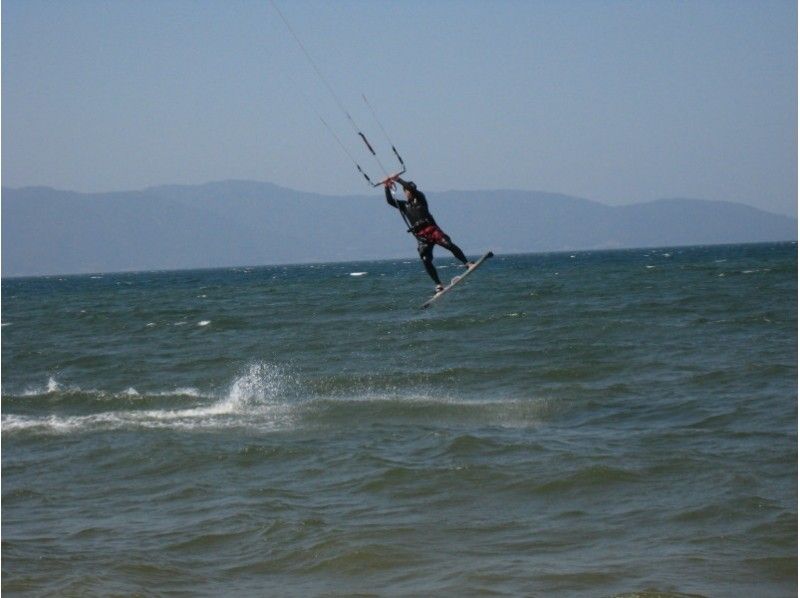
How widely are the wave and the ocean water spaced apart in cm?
10

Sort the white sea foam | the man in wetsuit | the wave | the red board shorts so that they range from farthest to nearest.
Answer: the white sea foam
the wave
the red board shorts
the man in wetsuit

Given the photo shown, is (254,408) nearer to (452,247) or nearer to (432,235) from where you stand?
(452,247)

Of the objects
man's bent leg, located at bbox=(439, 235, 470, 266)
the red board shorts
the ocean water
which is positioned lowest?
the ocean water

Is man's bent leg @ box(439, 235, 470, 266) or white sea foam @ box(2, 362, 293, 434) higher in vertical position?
man's bent leg @ box(439, 235, 470, 266)

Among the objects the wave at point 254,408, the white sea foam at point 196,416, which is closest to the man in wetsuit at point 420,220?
the wave at point 254,408

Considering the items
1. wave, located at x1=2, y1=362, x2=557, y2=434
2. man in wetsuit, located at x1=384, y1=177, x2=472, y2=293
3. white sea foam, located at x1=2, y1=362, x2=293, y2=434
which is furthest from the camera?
white sea foam, located at x1=2, y1=362, x2=293, y2=434

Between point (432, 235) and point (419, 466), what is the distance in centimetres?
326

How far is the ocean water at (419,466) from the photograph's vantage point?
1141cm

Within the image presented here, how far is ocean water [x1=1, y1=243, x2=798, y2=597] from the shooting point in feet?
37.4

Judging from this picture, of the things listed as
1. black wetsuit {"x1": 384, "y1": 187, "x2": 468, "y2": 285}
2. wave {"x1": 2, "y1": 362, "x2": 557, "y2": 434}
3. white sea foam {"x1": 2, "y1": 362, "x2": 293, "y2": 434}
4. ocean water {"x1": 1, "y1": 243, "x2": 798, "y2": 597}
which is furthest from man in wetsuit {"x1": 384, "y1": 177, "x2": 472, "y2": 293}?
white sea foam {"x1": 2, "y1": 362, "x2": 293, "y2": 434}

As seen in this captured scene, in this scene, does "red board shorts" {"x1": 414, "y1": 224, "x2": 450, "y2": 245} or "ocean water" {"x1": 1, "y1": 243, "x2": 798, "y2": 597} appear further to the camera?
"red board shorts" {"x1": 414, "y1": 224, "x2": 450, "y2": 245}

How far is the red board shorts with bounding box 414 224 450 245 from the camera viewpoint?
615 inches

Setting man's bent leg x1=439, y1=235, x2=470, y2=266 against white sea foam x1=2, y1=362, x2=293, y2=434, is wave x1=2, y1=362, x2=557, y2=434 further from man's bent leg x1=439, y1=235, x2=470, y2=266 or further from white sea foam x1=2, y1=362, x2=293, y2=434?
man's bent leg x1=439, y1=235, x2=470, y2=266

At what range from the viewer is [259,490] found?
15.2 metres
